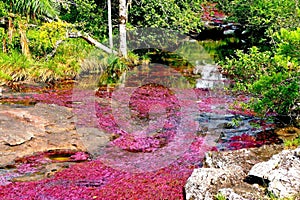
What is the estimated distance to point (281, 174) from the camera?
19.7 ft

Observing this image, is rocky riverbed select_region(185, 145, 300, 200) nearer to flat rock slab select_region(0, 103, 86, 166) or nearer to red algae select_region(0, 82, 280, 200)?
red algae select_region(0, 82, 280, 200)

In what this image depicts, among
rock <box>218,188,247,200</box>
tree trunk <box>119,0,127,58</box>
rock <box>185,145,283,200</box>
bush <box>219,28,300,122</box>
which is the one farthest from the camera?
tree trunk <box>119,0,127,58</box>

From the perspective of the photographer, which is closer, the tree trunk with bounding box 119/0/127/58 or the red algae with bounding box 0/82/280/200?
the red algae with bounding box 0/82/280/200

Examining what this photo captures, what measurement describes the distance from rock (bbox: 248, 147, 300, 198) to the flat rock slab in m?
5.33

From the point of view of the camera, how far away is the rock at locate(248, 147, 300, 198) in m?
5.67

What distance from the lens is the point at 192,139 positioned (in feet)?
37.0

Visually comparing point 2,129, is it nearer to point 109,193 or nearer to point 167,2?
point 109,193

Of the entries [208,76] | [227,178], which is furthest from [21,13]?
[227,178]

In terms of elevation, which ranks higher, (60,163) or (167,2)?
(167,2)

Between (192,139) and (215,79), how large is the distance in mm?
12335

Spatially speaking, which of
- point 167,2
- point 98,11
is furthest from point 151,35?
point 98,11

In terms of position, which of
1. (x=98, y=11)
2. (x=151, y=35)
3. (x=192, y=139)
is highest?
(x=98, y=11)

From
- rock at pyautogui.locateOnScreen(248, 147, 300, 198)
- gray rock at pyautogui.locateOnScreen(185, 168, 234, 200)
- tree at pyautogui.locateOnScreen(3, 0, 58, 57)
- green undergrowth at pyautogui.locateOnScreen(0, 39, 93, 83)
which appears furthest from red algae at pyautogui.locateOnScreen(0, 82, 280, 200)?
tree at pyautogui.locateOnScreen(3, 0, 58, 57)

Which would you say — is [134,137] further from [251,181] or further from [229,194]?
[229,194]
